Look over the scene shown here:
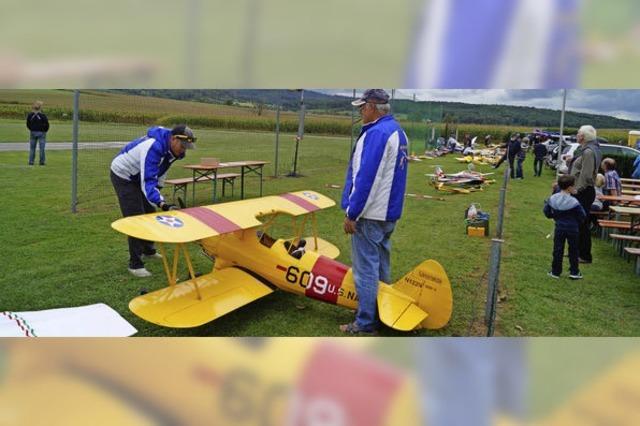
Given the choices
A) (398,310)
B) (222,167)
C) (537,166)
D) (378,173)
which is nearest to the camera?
(378,173)

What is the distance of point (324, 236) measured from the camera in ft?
14.1

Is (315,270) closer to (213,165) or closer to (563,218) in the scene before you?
(563,218)

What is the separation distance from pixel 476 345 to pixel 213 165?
4544mm

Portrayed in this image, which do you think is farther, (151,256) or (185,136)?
(151,256)

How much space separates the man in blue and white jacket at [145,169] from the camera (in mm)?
2850

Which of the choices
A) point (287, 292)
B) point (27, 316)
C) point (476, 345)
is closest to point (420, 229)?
point (287, 292)

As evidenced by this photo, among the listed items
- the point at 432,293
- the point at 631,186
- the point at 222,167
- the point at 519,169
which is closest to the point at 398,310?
the point at 432,293

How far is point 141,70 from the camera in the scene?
699mm

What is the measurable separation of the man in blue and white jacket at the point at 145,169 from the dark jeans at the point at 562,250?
2634 millimetres

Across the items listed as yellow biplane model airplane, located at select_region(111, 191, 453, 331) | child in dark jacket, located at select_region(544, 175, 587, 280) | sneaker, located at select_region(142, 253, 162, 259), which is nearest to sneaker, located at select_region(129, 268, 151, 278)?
sneaker, located at select_region(142, 253, 162, 259)

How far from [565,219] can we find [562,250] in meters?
0.24

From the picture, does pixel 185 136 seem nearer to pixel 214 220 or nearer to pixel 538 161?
pixel 214 220

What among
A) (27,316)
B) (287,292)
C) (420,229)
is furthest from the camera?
(420,229)

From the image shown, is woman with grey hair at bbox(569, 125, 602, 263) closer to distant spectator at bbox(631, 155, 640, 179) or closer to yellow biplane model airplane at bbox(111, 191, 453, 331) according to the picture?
distant spectator at bbox(631, 155, 640, 179)
